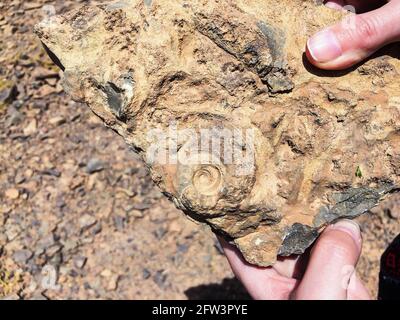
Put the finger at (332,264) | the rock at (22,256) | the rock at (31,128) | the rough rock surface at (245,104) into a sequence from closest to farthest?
the rough rock surface at (245,104) → the finger at (332,264) → the rock at (22,256) → the rock at (31,128)

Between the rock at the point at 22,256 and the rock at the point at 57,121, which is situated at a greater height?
the rock at the point at 57,121

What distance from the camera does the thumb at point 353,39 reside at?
1881 mm

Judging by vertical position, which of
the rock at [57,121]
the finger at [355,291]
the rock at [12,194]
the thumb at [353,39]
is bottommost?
the rock at [12,194]

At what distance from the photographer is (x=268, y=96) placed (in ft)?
6.45

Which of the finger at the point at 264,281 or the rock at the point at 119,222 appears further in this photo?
the rock at the point at 119,222

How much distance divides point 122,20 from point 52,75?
210 centimetres

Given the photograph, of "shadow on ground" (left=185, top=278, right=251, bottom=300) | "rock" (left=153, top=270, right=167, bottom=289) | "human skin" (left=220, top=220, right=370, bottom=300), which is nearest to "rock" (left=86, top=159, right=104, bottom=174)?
"rock" (left=153, top=270, right=167, bottom=289)

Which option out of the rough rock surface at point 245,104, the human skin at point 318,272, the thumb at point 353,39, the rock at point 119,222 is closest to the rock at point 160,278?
the rock at point 119,222

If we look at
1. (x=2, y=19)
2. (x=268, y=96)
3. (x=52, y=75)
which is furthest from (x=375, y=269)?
(x=2, y=19)

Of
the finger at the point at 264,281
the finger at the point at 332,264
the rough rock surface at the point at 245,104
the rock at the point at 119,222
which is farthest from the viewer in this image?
the rock at the point at 119,222

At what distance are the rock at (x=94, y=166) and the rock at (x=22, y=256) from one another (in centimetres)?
72

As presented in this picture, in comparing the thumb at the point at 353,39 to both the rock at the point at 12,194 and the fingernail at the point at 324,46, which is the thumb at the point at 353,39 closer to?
the fingernail at the point at 324,46

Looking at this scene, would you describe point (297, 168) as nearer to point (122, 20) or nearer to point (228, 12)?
point (228, 12)

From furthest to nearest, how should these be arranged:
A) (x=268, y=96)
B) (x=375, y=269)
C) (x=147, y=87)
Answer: (x=375, y=269)
(x=268, y=96)
(x=147, y=87)
